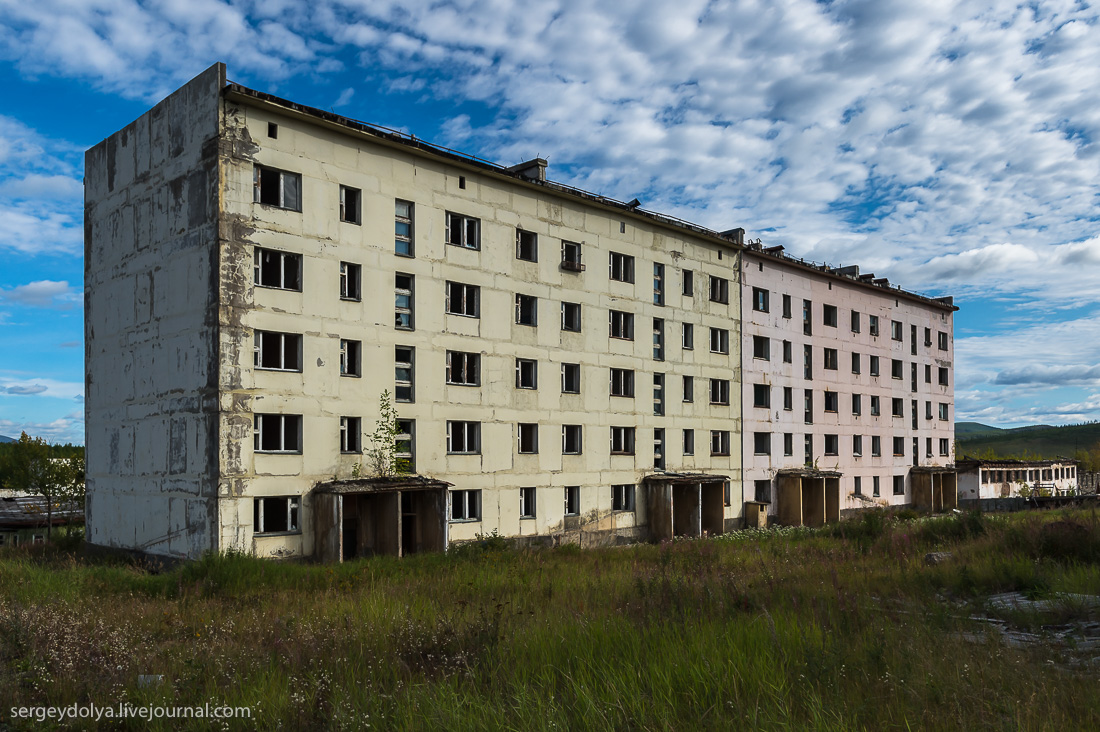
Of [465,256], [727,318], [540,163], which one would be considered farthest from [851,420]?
[465,256]

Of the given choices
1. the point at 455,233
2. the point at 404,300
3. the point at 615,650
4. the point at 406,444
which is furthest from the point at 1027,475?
the point at 615,650

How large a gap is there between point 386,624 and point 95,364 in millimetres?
22325

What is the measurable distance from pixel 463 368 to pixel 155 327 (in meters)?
9.85

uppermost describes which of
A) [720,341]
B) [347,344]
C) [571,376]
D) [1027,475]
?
[720,341]

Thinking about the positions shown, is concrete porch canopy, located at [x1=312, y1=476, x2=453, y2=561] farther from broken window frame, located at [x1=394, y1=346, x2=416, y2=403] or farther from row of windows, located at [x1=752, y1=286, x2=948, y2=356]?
row of windows, located at [x1=752, y1=286, x2=948, y2=356]

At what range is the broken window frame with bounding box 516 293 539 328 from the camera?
29828mm

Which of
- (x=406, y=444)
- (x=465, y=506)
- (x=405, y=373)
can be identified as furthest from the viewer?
(x=465, y=506)

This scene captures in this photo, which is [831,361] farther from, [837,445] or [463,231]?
[463,231]

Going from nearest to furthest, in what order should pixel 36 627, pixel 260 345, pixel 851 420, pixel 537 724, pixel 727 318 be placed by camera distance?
1. pixel 537 724
2. pixel 36 627
3. pixel 260 345
4. pixel 727 318
5. pixel 851 420

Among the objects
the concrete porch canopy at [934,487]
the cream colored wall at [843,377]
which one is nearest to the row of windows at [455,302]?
the cream colored wall at [843,377]

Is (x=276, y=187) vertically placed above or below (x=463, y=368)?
above

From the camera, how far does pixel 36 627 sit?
31.9ft

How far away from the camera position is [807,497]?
41875 mm

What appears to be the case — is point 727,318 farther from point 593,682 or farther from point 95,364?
point 593,682
